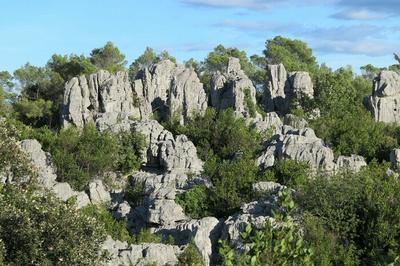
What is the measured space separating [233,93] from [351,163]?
58.3ft

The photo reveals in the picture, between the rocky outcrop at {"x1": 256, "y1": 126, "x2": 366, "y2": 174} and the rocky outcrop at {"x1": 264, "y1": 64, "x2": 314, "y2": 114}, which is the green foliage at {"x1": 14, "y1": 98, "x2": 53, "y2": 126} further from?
the rocky outcrop at {"x1": 256, "y1": 126, "x2": 366, "y2": 174}

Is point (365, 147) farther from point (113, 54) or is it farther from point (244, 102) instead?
point (113, 54)

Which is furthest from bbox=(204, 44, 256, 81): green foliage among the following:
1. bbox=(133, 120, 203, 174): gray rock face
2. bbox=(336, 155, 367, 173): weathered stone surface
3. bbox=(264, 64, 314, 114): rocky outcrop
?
bbox=(336, 155, 367, 173): weathered stone surface

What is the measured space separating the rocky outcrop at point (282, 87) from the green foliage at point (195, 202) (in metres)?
24.0

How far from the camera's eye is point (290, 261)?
11727mm

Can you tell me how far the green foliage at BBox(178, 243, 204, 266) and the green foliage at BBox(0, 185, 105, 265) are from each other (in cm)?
863

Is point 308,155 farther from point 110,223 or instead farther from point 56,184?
point 56,184

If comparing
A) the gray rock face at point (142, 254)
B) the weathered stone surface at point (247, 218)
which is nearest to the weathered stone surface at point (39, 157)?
the weathered stone surface at point (247, 218)

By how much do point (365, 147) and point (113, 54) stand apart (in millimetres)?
39417

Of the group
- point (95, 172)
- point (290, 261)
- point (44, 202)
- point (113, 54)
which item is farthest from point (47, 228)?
point (113, 54)

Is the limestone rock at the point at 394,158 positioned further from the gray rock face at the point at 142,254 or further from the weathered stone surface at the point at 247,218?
the gray rock face at the point at 142,254

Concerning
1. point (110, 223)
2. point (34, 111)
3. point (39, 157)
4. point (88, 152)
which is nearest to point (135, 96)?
point (34, 111)

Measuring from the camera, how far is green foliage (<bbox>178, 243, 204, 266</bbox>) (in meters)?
33.4

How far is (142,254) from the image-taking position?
33531 mm
